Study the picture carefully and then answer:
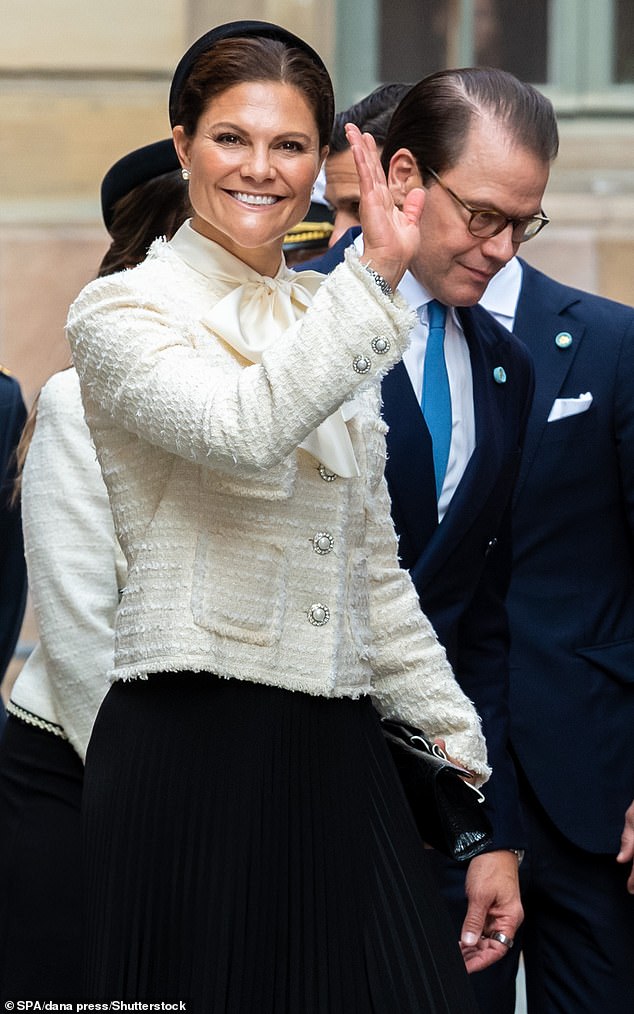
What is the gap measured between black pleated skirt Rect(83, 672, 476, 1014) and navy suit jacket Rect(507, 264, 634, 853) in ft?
4.03

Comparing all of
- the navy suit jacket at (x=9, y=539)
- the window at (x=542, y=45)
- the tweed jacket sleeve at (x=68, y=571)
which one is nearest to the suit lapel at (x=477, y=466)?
the tweed jacket sleeve at (x=68, y=571)

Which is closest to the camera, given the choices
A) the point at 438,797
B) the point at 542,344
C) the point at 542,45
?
the point at 438,797

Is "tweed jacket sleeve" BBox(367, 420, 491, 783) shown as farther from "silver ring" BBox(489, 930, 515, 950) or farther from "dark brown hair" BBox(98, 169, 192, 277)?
"dark brown hair" BBox(98, 169, 192, 277)

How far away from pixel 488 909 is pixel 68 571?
92cm

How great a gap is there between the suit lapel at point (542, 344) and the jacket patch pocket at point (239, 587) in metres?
1.28

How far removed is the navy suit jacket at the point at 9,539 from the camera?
4086mm

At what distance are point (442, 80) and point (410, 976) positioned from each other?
157 cm

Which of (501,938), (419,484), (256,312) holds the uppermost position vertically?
(256,312)

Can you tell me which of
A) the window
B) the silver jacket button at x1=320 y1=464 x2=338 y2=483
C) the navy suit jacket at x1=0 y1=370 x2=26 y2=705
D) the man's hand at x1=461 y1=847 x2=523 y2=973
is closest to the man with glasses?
the man's hand at x1=461 y1=847 x2=523 y2=973

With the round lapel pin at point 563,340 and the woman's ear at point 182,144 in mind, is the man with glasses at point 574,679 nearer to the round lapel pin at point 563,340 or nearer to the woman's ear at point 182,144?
the round lapel pin at point 563,340

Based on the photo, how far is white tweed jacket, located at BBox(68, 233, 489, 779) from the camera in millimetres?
2355

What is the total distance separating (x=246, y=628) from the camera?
2.46 meters

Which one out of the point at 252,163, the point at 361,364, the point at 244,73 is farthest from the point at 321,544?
the point at 244,73

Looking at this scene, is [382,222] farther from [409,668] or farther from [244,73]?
[409,668]
